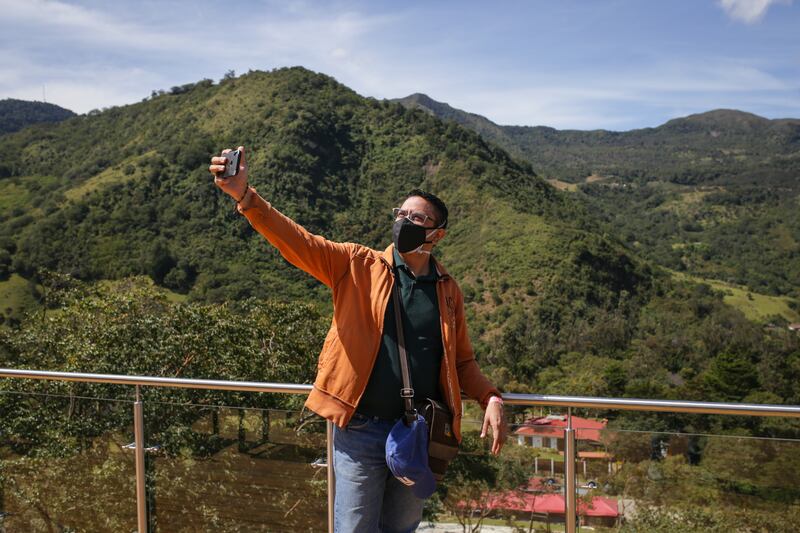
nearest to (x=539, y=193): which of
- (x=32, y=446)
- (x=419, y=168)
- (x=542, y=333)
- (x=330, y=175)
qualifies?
(x=419, y=168)

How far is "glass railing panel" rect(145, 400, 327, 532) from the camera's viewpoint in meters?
2.58

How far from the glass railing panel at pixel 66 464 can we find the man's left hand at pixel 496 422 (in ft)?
5.21

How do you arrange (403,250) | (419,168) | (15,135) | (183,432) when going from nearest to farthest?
(403,250) → (183,432) → (419,168) → (15,135)

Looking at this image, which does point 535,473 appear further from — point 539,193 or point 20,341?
point 539,193

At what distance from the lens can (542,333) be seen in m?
49.9

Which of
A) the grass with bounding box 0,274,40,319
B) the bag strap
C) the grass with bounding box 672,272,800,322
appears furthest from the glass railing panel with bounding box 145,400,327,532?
the grass with bounding box 672,272,800,322

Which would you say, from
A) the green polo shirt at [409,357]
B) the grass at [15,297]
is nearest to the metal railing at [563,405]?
the green polo shirt at [409,357]

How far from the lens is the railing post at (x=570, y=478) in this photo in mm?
2303

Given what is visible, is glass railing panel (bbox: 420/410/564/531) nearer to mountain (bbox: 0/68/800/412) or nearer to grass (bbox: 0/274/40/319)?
mountain (bbox: 0/68/800/412)

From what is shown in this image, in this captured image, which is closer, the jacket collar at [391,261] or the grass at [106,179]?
the jacket collar at [391,261]

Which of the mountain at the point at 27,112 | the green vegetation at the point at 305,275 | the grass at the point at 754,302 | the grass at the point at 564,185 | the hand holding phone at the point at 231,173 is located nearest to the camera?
the hand holding phone at the point at 231,173

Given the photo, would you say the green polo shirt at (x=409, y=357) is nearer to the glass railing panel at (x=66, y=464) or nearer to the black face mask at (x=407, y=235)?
the black face mask at (x=407, y=235)

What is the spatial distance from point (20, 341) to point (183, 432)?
14.5 m

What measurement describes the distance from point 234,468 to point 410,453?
44.7 inches
